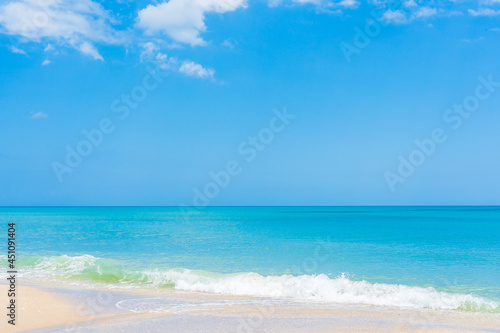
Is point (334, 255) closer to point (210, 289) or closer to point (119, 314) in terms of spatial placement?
point (210, 289)

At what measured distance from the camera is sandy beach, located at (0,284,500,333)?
360 inches

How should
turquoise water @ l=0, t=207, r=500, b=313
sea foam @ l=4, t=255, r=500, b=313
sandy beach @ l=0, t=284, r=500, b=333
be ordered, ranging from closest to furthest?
1. sandy beach @ l=0, t=284, r=500, b=333
2. sea foam @ l=4, t=255, r=500, b=313
3. turquoise water @ l=0, t=207, r=500, b=313

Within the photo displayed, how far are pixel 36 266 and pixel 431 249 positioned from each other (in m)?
24.8

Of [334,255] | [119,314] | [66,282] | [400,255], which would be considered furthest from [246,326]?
[400,255]

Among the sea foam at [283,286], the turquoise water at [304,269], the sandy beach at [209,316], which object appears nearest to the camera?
the sandy beach at [209,316]

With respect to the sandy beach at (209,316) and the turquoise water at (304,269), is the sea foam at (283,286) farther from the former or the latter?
the sandy beach at (209,316)

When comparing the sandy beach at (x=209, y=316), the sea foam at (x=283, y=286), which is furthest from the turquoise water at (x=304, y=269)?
the sandy beach at (x=209, y=316)

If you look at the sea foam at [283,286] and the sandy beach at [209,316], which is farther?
the sea foam at [283,286]

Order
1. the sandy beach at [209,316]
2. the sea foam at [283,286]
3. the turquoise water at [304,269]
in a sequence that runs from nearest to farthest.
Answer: the sandy beach at [209,316] < the sea foam at [283,286] < the turquoise water at [304,269]

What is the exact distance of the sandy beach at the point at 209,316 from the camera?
30.0 ft

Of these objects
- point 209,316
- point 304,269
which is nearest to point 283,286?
point 209,316

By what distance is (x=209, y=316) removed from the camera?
10.1 m

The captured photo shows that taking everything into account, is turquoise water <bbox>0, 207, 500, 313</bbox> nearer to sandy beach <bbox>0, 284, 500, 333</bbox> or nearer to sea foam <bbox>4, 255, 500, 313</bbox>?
sea foam <bbox>4, 255, 500, 313</bbox>

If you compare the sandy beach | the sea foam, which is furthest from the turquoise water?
the sandy beach
